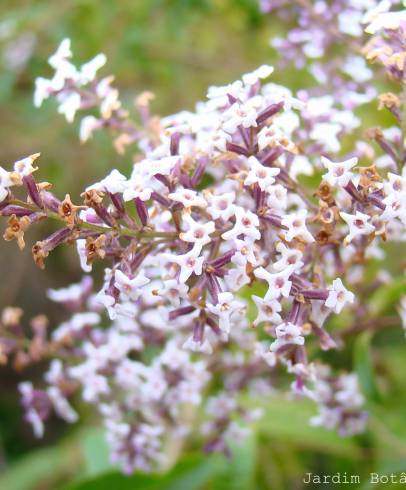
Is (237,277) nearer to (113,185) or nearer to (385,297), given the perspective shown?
(113,185)

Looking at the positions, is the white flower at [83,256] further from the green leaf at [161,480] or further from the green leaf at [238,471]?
the green leaf at [238,471]

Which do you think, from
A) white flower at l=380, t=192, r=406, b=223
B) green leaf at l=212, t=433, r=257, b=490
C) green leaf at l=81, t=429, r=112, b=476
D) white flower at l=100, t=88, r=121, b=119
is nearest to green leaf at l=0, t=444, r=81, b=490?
green leaf at l=81, t=429, r=112, b=476

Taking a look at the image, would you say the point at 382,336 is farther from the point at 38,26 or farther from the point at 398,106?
the point at 38,26

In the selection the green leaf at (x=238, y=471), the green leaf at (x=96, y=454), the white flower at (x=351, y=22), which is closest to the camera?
the white flower at (x=351, y=22)

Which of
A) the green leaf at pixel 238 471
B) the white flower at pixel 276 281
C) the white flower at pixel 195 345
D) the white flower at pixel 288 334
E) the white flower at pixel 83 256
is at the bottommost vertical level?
the green leaf at pixel 238 471

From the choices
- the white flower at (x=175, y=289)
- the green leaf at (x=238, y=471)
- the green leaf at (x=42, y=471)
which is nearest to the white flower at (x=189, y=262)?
the white flower at (x=175, y=289)
